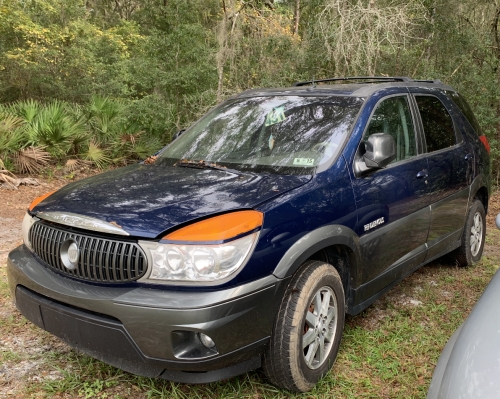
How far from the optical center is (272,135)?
11.1ft

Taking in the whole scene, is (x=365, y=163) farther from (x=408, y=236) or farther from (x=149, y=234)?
(x=149, y=234)

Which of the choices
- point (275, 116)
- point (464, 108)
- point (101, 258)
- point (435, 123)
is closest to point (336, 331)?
point (101, 258)

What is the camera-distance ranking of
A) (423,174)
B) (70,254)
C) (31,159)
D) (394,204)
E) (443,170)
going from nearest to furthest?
(70,254)
(394,204)
(423,174)
(443,170)
(31,159)

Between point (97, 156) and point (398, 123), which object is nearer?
point (398, 123)

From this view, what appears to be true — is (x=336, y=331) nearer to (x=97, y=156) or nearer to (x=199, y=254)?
(x=199, y=254)

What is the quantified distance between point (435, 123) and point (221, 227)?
2.69 metres

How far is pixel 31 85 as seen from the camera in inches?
683

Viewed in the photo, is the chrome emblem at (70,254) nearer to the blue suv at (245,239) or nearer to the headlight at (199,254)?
the blue suv at (245,239)

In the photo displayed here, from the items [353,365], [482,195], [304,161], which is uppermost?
[304,161]

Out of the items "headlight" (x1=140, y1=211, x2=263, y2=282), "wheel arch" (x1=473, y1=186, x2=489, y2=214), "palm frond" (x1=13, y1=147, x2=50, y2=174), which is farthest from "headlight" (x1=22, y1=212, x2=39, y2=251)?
"palm frond" (x1=13, y1=147, x2=50, y2=174)

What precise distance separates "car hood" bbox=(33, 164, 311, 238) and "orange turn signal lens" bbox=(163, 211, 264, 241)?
5 cm

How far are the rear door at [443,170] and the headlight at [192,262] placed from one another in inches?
87.3

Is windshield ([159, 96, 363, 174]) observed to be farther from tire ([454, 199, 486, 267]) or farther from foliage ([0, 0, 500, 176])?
foliage ([0, 0, 500, 176])

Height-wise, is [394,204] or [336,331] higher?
[394,204]
